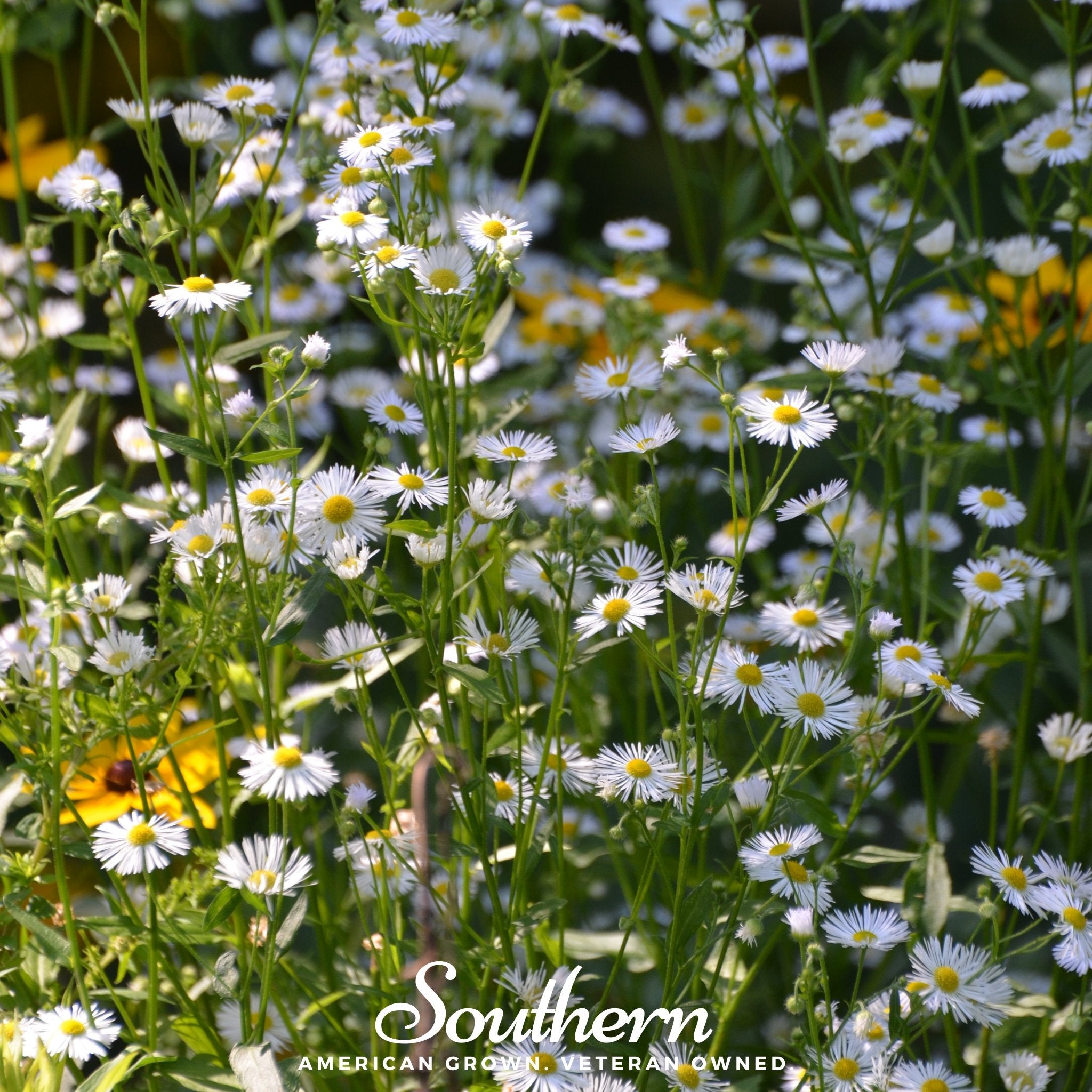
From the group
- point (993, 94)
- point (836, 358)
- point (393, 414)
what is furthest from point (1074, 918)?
point (993, 94)

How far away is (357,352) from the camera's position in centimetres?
94

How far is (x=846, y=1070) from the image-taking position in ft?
1.63

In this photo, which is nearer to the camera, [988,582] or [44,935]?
[44,935]

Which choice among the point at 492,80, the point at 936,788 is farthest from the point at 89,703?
the point at 492,80

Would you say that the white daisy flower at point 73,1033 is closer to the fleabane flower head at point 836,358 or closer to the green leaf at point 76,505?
the green leaf at point 76,505

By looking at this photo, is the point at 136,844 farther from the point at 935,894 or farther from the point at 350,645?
the point at 935,894

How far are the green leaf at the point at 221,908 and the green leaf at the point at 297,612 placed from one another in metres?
0.10

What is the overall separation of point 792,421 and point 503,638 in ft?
0.50

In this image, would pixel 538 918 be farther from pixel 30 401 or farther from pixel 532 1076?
pixel 30 401

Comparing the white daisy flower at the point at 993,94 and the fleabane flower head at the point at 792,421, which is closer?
the fleabane flower head at the point at 792,421

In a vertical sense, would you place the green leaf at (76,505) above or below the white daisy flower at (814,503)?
above

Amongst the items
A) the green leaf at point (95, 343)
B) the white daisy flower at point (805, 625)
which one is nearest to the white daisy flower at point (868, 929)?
the white daisy flower at point (805, 625)

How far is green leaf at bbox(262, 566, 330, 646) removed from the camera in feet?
1.61

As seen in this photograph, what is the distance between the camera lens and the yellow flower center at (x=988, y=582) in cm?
60
